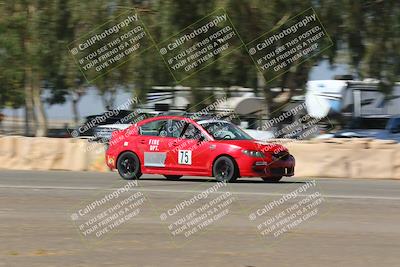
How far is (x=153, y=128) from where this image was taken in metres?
18.0

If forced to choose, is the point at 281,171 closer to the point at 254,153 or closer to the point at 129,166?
the point at 254,153

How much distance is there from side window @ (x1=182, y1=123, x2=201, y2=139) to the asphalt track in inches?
78.0

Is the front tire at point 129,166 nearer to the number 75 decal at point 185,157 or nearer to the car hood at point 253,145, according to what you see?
the number 75 decal at point 185,157

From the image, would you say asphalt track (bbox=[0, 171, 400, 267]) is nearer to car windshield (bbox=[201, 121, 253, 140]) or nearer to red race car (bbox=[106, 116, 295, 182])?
red race car (bbox=[106, 116, 295, 182])

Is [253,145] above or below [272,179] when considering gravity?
above

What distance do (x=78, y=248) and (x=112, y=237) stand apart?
772 millimetres

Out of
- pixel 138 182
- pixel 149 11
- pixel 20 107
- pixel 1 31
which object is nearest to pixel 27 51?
pixel 1 31

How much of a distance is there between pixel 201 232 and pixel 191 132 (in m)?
7.78

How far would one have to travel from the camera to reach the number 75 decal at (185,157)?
1747 cm

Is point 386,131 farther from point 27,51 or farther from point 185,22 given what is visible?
point 27,51

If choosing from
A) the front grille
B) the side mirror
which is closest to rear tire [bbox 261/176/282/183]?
the front grille

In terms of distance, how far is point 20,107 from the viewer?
5050 cm

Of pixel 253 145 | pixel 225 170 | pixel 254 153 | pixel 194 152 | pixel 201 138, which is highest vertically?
pixel 201 138

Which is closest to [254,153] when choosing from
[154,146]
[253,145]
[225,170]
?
[253,145]
